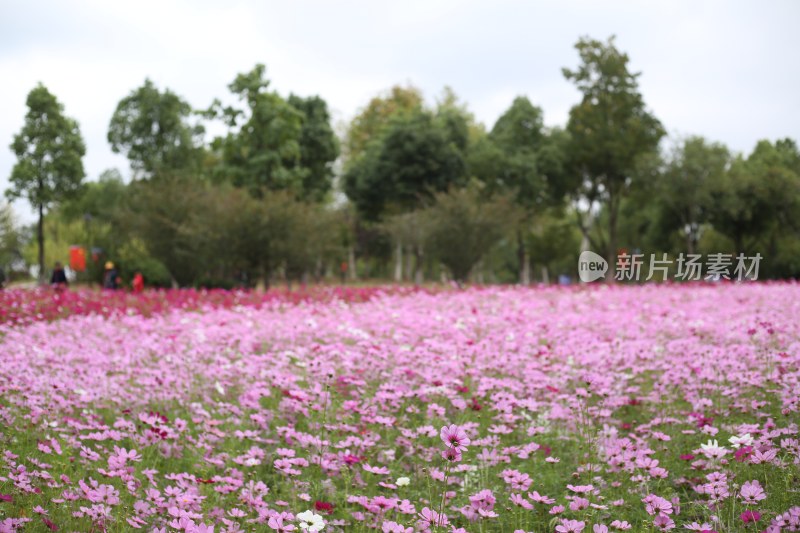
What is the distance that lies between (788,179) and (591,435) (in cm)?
3854

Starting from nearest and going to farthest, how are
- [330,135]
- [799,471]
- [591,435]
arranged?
[799,471], [591,435], [330,135]

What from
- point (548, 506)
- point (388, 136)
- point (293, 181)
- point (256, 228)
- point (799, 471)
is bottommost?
point (548, 506)

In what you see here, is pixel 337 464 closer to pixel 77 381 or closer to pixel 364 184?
pixel 77 381

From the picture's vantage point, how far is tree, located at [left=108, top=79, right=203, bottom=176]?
4269 cm

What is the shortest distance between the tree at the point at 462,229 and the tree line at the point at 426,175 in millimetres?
51

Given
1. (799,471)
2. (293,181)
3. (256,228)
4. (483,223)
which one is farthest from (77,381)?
(293,181)

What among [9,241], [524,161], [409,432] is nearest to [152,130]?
[9,241]

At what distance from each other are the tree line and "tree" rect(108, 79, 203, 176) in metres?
0.08

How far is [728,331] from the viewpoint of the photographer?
6.96 metres

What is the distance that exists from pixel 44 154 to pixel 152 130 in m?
9.19

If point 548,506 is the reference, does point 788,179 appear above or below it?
above

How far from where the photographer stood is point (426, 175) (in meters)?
38.6

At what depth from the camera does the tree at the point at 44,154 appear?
34.2m

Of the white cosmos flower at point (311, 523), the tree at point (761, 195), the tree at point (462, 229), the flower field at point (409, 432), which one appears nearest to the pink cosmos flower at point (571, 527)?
the flower field at point (409, 432)
